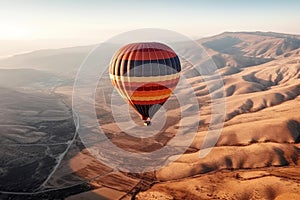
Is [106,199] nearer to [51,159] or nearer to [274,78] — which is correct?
[51,159]

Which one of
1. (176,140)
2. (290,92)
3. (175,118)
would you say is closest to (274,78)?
(290,92)

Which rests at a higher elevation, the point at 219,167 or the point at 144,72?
the point at 144,72

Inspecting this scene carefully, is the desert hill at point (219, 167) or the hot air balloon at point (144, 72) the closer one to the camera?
the hot air balloon at point (144, 72)

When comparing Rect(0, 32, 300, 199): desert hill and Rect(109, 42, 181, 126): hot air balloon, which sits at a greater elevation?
Rect(109, 42, 181, 126): hot air balloon

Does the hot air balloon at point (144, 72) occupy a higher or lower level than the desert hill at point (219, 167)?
higher

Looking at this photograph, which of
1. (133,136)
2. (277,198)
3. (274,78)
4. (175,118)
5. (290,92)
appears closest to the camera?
→ (277,198)

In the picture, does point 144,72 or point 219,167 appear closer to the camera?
point 144,72

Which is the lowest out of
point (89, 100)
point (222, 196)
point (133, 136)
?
point (89, 100)

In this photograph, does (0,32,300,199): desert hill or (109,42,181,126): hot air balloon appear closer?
(109,42,181,126): hot air balloon
